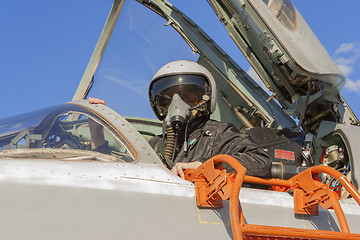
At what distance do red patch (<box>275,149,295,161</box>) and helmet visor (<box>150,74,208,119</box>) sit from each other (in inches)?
32.8

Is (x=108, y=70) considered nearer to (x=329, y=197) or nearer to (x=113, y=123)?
(x=113, y=123)

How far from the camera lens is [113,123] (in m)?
2.08

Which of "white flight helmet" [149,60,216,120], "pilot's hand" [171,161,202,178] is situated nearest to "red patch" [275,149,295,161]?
"white flight helmet" [149,60,216,120]

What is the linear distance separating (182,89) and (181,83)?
0.17 feet

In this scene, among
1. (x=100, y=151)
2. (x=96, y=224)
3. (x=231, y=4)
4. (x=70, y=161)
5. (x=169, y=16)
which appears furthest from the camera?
(x=169, y=16)

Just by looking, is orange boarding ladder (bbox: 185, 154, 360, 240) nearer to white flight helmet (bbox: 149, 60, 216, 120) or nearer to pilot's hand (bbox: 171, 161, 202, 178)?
pilot's hand (bbox: 171, 161, 202, 178)

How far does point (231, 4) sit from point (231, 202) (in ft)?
8.29

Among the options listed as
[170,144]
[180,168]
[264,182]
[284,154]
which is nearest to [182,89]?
[170,144]

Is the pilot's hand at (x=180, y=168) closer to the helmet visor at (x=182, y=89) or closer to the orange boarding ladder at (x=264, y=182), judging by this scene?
the orange boarding ladder at (x=264, y=182)

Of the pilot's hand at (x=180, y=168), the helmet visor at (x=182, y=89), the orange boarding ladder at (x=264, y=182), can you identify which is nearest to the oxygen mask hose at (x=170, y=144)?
the helmet visor at (x=182, y=89)

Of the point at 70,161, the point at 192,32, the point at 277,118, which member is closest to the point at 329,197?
the point at 70,161

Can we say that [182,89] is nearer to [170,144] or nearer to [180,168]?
[170,144]

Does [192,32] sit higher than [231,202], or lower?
higher

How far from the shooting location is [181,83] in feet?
10.7
